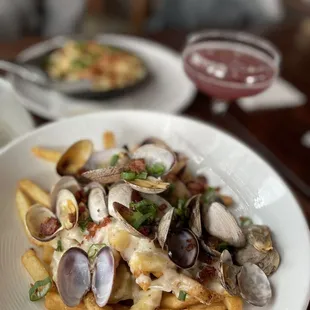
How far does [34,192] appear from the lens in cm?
131

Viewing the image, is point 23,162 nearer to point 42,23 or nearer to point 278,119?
point 278,119

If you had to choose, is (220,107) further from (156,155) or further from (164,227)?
(164,227)

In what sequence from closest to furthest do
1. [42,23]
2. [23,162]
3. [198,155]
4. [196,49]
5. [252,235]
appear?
1. [252,235]
2. [23,162]
3. [198,155]
4. [196,49]
5. [42,23]

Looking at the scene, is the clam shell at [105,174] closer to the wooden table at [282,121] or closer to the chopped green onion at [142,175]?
the chopped green onion at [142,175]

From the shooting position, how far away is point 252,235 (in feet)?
3.94

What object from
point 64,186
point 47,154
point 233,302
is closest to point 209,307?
point 233,302

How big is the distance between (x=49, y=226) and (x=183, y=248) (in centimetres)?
37

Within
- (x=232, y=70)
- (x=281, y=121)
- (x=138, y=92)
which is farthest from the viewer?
(x=138, y=92)

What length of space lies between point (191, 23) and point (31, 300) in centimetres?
268

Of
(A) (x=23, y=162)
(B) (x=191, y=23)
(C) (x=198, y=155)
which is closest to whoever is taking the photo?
(A) (x=23, y=162)

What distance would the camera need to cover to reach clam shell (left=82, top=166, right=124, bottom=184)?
122cm

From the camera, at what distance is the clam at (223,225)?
1.18 metres

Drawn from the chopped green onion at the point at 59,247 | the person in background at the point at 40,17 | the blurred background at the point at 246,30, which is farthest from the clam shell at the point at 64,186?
the person in background at the point at 40,17

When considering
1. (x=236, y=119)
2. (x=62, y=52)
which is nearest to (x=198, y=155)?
(x=236, y=119)
